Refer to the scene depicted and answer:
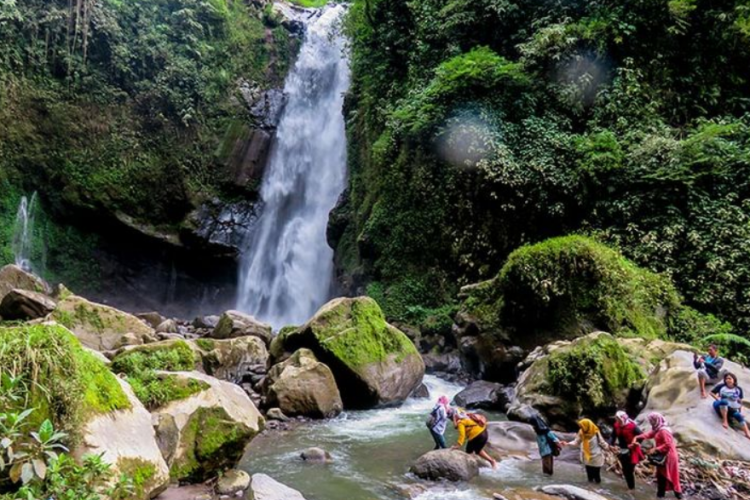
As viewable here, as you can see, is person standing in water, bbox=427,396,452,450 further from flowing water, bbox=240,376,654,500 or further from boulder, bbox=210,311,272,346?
boulder, bbox=210,311,272,346

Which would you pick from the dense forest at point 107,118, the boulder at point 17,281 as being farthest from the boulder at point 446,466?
the dense forest at point 107,118

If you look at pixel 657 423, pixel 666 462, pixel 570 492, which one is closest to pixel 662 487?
pixel 666 462

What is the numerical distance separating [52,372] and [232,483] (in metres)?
2.79

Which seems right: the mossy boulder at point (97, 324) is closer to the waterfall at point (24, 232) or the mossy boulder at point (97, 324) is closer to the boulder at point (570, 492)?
the boulder at point (570, 492)

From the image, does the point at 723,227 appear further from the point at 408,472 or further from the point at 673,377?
the point at 408,472

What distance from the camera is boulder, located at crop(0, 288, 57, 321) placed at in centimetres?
1460

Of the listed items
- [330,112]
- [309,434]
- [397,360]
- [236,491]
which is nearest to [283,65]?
[330,112]

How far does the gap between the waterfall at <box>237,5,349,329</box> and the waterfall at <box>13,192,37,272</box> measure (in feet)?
32.2

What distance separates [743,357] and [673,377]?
4.04 metres

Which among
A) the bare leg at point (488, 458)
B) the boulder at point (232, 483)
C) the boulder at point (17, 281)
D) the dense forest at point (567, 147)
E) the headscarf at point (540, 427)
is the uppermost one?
the dense forest at point (567, 147)

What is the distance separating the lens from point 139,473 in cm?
512

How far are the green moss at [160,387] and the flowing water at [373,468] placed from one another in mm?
1810

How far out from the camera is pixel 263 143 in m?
28.7

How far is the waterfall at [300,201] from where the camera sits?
26016mm
